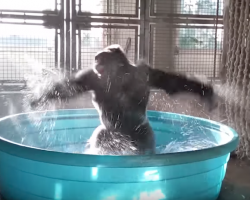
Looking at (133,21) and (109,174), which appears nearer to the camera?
(109,174)

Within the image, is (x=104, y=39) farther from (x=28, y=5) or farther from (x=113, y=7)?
(x=28, y=5)

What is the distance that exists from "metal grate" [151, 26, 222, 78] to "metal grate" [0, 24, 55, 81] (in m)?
0.61

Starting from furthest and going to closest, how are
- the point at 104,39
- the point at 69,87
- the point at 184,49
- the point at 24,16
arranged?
1. the point at 184,49
2. the point at 104,39
3. the point at 24,16
4. the point at 69,87

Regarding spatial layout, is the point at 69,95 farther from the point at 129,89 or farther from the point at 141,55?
the point at 141,55

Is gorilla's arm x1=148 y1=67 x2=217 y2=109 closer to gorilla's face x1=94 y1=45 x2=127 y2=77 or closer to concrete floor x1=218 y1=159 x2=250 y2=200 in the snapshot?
gorilla's face x1=94 y1=45 x2=127 y2=77

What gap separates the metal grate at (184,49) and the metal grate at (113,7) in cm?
Result: 18

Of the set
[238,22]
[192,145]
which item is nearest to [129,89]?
[192,145]

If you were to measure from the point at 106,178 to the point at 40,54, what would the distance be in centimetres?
126

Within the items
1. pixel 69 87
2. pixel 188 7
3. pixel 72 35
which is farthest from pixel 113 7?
pixel 69 87

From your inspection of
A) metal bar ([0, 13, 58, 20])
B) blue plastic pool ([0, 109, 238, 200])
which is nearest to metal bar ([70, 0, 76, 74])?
metal bar ([0, 13, 58, 20])

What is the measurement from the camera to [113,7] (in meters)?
2.02

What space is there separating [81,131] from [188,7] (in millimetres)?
1002

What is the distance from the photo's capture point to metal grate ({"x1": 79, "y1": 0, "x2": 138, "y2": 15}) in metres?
2.02

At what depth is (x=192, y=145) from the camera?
5.35 ft
